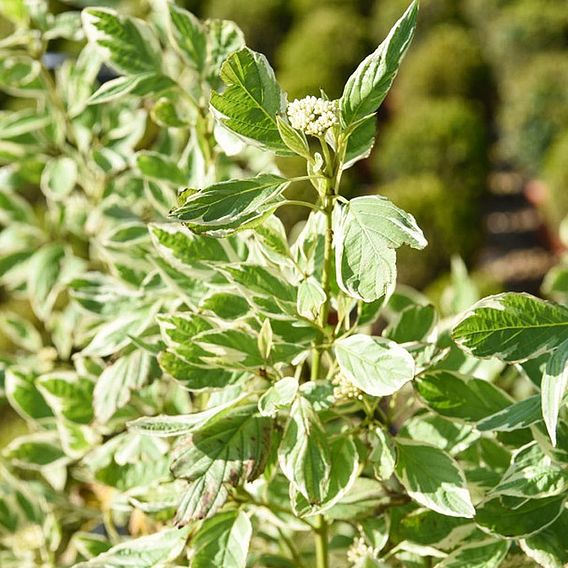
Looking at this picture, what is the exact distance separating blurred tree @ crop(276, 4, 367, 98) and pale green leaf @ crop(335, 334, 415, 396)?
148 inches

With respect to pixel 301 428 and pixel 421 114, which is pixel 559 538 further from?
pixel 421 114

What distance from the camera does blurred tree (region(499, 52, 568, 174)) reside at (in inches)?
169

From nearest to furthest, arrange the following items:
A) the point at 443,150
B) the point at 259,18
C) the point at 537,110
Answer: the point at 443,150
the point at 537,110
the point at 259,18

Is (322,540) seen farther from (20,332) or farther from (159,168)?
(20,332)

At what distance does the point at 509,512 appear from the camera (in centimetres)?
77

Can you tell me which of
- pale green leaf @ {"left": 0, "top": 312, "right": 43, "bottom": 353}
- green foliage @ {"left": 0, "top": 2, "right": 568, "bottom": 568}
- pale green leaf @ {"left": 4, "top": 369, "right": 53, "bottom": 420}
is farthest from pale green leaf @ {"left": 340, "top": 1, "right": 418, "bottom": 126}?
pale green leaf @ {"left": 0, "top": 312, "right": 43, "bottom": 353}

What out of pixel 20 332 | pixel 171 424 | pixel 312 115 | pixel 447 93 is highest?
pixel 312 115

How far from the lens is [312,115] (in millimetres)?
632

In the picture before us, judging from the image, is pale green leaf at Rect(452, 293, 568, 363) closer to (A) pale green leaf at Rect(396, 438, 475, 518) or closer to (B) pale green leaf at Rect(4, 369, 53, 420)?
(A) pale green leaf at Rect(396, 438, 475, 518)

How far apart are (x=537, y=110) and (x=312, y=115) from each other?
158 inches

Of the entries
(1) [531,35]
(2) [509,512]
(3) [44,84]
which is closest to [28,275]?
(3) [44,84]

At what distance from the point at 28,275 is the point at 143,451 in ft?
1.95

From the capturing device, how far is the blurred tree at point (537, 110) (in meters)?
4.30

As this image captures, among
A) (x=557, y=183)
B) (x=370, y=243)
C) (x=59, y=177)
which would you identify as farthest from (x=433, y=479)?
(x=557, y=183)
